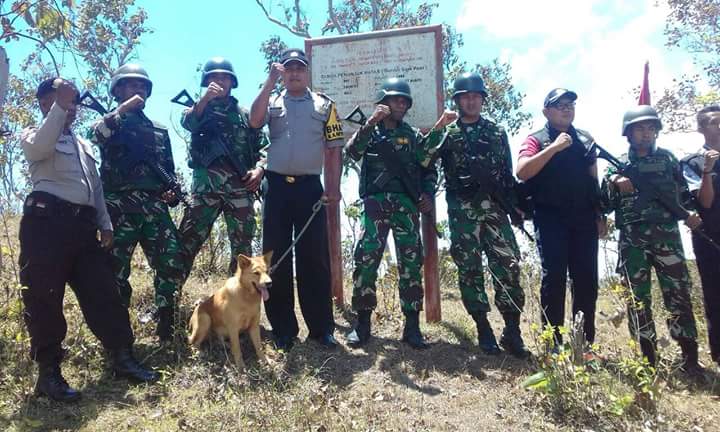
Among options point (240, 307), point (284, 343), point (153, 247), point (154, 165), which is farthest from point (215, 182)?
point (284, 343)

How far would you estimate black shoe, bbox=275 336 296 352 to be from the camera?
4.53 metres

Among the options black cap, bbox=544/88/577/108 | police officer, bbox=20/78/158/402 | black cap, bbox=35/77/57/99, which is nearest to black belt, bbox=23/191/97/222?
police officer, bbox=20/78/158/402

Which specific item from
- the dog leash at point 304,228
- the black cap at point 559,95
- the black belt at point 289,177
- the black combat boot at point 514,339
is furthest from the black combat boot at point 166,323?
the black cap at point 559,95

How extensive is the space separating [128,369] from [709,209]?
5.21m

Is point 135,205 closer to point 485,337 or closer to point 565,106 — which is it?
point 485,337

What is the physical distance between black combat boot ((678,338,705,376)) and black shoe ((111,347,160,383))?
4475mm

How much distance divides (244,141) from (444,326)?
2.76 meters

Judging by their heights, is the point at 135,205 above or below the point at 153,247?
above

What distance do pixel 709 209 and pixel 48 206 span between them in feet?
18.1

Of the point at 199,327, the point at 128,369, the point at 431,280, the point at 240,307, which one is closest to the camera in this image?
the point at 128,369

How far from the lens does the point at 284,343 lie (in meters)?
4.56

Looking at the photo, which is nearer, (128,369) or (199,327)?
(128,369)

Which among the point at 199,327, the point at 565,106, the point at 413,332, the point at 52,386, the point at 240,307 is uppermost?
the point at 565,106

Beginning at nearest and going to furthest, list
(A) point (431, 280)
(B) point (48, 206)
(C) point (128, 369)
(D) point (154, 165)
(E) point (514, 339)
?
(B) point (48, 206), (C) point (128, 369), (D) point (154, 165), (E) point (514, 339), (A) point (431, 280)
